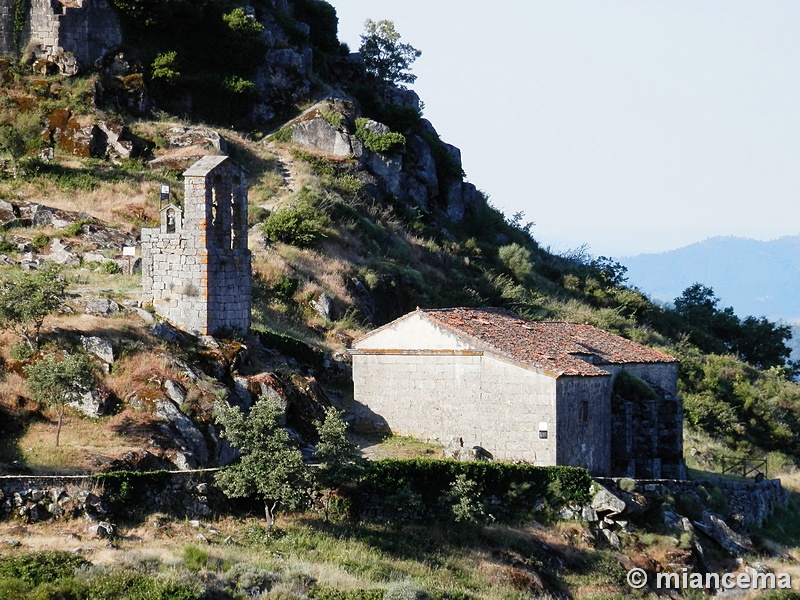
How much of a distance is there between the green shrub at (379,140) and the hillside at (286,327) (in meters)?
0.14

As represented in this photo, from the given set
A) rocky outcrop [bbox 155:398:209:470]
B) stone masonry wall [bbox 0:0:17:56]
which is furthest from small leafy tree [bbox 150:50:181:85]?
rocky outcrop [bbox 155:398:209:470]

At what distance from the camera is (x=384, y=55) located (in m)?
78.1

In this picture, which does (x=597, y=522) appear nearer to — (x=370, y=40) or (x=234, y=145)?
(x=234, y=145)

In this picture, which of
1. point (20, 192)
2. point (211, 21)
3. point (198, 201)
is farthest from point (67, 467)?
point (211, 21)

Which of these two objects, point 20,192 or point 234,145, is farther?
point 234,145

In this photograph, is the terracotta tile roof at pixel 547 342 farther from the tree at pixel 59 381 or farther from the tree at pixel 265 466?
the tree at pixel 59 381

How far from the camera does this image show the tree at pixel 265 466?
91.7 ft

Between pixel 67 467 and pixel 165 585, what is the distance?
5.61 meters

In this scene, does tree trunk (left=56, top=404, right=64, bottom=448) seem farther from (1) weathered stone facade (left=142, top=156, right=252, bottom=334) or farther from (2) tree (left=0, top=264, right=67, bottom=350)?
(1) weathered stone facade (left=142, top=156, right=252, bottom=334)

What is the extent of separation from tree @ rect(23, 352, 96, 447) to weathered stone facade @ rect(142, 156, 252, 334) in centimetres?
666

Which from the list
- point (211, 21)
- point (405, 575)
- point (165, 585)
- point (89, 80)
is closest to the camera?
point (165, 585)

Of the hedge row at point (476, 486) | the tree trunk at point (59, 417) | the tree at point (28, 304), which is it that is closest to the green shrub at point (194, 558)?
the tree trunk at point (59, 417)

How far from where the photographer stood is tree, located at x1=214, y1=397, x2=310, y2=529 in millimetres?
27938

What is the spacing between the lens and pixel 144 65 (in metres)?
63.2
